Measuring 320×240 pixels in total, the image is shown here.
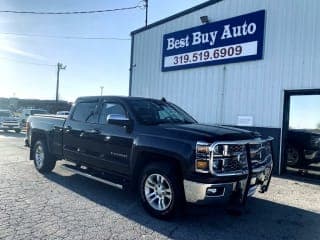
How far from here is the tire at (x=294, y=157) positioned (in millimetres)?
10422

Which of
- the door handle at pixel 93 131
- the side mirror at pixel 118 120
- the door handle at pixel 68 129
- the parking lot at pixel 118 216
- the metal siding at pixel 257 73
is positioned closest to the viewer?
the parking lot at pixel 118 216

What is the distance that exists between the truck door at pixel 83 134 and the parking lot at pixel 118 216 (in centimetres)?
67

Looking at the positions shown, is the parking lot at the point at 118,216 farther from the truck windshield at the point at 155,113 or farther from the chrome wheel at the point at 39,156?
the truck windshield at the point at 155,113

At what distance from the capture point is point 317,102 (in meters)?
9.86

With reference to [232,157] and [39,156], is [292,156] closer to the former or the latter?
[232,157]

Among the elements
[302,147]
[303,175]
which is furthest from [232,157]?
[302,147]

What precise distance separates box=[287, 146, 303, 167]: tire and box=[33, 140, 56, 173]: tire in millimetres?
6722

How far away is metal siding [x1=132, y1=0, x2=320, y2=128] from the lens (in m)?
9.86

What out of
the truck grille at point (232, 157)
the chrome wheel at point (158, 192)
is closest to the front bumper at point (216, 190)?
the truck grille at point (232, 157)

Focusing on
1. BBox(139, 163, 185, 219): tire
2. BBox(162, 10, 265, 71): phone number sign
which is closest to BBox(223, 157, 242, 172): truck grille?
BBox(139, 163, 185, 219): tire

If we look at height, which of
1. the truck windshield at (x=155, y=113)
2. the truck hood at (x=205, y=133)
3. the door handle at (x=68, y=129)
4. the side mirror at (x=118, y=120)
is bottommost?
the door handle at (x=68, y=129)

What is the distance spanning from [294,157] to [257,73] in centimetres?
→ 275

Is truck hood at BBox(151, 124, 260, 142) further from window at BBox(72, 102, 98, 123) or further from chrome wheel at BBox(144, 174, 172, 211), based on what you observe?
window at BBox(72, 102, 98, 123)

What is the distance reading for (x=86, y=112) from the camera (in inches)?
293
